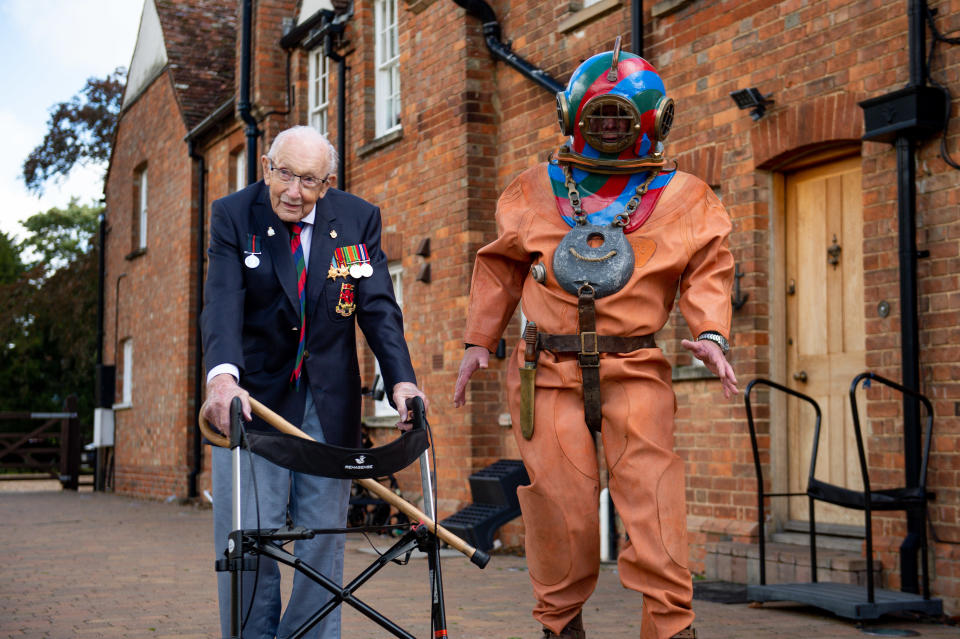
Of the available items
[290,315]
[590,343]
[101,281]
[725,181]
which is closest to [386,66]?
[725,181]

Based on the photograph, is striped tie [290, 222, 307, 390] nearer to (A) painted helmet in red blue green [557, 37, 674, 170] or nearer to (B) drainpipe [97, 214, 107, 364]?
(A) painted helmet in red blue green [557, 37, 674, 170]

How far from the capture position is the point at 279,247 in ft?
13.7

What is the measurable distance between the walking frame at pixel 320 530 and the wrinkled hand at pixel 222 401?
0.13 feet

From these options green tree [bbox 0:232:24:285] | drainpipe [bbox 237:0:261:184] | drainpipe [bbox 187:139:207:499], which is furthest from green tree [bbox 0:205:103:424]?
Result: drainpipe [bbox 237:0:261:184]

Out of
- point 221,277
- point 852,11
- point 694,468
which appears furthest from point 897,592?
point 221,277

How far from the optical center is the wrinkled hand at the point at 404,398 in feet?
13.1

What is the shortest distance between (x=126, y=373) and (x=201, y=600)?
16.9 metres

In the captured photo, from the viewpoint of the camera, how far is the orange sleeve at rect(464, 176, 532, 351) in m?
4.45

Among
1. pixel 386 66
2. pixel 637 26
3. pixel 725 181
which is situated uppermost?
pixel 386 66

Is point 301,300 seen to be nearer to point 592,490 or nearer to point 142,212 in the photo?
point 592,490

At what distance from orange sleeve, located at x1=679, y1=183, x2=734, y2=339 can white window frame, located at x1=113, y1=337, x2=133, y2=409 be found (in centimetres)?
2081

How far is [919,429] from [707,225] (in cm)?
346

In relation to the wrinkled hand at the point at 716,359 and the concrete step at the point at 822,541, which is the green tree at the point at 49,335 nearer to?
the concrete step at the point at 822,541

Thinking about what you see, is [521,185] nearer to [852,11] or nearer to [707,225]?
[707,225]
